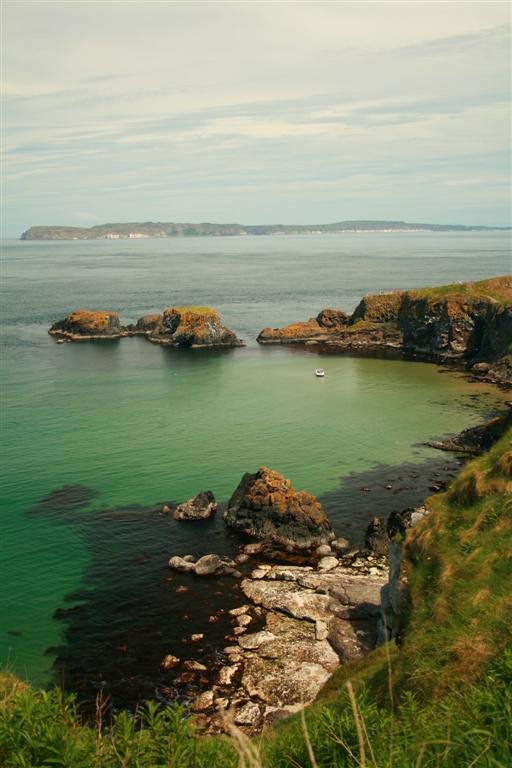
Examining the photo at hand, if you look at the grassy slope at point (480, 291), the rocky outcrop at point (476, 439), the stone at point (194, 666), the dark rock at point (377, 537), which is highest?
the grassy slope at point (480, 291)

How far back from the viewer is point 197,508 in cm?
5497

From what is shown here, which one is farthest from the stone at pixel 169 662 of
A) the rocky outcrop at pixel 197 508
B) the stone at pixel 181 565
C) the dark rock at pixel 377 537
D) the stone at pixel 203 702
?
the dark rock at pixel 377 537

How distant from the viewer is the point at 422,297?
5340 inches

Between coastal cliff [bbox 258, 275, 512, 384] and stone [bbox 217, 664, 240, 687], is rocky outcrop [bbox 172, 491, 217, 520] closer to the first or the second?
stone [bbox 217, 664, 240, 687]

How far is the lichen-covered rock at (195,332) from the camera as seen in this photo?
137875 millimetres

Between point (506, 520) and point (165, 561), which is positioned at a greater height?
point (506, 520)

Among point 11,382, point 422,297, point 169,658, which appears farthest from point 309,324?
point 169,658

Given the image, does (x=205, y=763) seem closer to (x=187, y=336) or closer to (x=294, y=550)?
(x=294, y=550)

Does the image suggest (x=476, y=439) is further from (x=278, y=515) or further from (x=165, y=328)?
(x=165, y=328)

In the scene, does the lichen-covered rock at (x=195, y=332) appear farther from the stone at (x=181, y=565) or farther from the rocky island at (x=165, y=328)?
the stone at (x=181, y=565)

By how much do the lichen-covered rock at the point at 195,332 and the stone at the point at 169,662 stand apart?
103225mm

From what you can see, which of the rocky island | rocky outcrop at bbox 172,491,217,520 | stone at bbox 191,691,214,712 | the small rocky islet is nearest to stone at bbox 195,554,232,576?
the small rocky islet

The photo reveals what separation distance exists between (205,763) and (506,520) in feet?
68.5

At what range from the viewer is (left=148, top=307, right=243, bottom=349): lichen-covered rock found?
452 ft
